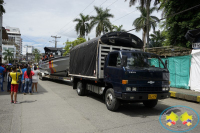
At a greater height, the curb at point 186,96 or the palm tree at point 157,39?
the palm tree at point 157,39

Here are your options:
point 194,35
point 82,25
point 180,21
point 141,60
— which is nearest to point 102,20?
point 82,25

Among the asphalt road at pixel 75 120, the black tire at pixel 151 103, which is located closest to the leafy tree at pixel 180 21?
the black tire at pixel 151 103

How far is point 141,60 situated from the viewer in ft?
20.1

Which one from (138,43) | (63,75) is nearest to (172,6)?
(138,43)

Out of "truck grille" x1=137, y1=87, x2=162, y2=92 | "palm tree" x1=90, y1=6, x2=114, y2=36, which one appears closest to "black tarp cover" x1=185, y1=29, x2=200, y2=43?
"truck grille" x1=137, y1=87, x2=162, y2=92

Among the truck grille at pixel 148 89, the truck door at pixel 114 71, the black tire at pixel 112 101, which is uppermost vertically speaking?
the truck door at pixel 114 71

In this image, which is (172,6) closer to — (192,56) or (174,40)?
(174,40)

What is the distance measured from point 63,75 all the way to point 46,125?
9.95 m

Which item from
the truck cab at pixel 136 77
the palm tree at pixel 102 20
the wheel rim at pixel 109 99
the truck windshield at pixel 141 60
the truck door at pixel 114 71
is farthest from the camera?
the palm tree at pixel 102 20

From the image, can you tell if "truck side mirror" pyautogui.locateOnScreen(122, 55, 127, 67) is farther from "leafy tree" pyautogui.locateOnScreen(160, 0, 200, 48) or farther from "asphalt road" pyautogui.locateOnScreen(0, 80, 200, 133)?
"leafy tree" pyautogui.locateOnScreen(160, 0, 200, 48)

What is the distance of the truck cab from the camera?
18.0 ft

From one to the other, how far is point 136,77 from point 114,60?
119 cm

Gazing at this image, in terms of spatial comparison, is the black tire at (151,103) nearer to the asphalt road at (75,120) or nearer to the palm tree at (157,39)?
the asphalt road at (75,120)

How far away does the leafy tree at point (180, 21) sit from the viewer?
49.2 ft
